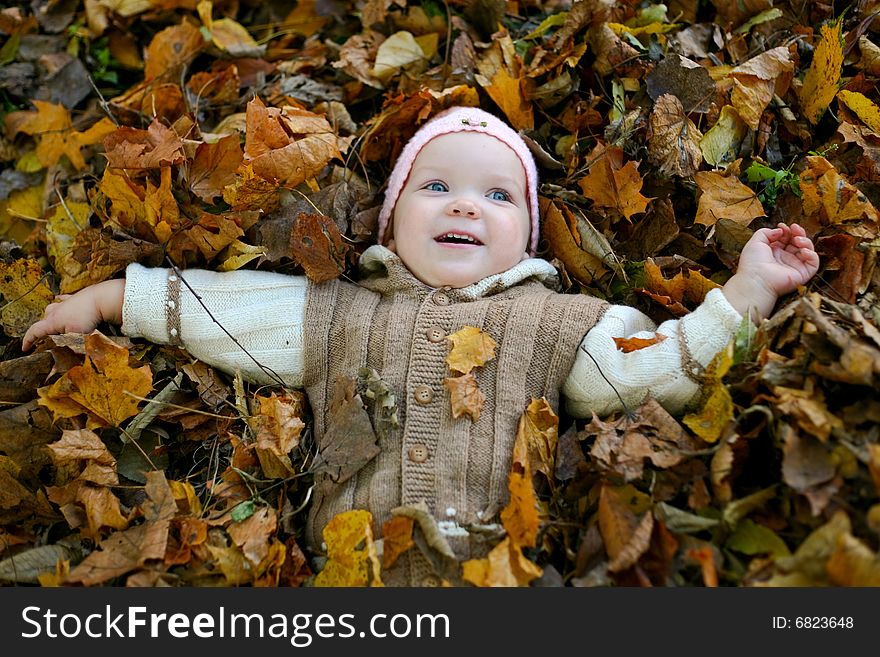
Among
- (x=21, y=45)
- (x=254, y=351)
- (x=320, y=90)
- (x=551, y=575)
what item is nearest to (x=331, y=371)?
(x=254, y=351)

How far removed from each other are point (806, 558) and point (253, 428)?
148 cm

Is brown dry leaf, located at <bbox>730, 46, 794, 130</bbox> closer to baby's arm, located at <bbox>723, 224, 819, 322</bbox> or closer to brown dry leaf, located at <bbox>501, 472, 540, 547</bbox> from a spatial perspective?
baby's arm, located at <bbox>723, 224, 819, 322</bbox>

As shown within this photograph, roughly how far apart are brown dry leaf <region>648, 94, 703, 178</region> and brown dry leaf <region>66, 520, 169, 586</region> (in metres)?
1.85

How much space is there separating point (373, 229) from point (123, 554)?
1.36 meters

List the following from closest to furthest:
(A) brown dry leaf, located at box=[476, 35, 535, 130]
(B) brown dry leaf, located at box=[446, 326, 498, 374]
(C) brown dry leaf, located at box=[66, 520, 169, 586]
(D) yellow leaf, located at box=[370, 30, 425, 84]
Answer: (C) brown dry leaf, located at box=[66, 520, 169, 586] < (B) brown dry leaf, located at box=[446, 326, 498, 374] < (A) brown dry leaf, located at box=[476, 35, 535, 130] < (D) yellow leaf, located at box=[370, 30, 425, 84]

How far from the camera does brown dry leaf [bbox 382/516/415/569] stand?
80.6 inches

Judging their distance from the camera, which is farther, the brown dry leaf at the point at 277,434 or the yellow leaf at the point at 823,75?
the yellow leaf at the point at 823,75

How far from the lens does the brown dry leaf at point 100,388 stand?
231 centimetres

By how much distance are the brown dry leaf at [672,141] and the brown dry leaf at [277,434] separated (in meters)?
1.42

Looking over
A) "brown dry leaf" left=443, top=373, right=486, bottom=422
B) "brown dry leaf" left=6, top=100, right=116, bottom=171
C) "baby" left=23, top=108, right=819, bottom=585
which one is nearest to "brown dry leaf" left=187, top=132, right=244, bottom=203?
"baby" left=23, top=108, right=819, bottom=585

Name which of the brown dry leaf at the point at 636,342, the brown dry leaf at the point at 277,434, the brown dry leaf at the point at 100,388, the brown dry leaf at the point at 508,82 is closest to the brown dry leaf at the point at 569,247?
the brown dry leaf at the point at 508,82

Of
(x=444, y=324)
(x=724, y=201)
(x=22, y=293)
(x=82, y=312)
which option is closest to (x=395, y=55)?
(x=444, y=324)

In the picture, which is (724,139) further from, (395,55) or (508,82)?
(395,55)

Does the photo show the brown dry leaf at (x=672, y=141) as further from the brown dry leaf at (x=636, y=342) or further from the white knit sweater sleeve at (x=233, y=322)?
the white knit sweater sleeve at (x=233, y=322)
